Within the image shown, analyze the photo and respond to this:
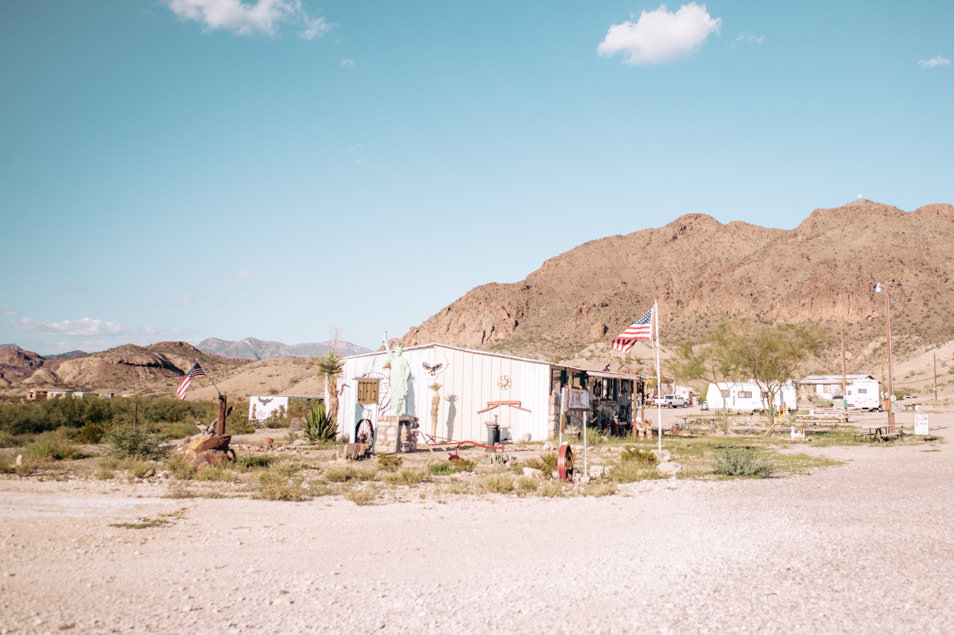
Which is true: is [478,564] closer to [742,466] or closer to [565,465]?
[565,465]

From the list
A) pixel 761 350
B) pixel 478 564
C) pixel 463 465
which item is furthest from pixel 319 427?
pixel 761 350

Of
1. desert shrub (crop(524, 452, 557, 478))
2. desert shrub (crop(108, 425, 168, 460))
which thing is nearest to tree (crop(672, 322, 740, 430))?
desert shrub (crop(524, 452, 557, 478))

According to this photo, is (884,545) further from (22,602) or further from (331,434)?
(331,434)

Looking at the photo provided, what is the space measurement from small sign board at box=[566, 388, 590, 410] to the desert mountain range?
1439 inches

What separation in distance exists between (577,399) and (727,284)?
81.4 metres

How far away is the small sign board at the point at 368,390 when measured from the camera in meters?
24.6

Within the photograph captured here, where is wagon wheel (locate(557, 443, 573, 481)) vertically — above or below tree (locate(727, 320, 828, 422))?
below

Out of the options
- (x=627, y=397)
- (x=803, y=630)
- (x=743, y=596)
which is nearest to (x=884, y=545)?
(x=743, y=596)

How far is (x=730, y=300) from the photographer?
312 ft

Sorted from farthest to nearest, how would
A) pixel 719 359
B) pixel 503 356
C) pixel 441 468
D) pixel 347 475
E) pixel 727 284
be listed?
pixel 727 284
pixel 719 359
pixel 503 356
pixel 441 468
pixel 347 475

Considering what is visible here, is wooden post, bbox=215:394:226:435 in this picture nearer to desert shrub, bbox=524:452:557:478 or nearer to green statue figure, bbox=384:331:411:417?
green statue figure, bbox=384:331:411:417

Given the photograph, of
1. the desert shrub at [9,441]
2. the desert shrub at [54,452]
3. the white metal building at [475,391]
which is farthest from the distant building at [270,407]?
the desert shrub at [54,452]

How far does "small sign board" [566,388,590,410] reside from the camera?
24109 mm

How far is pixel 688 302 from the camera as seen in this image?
335 feet
